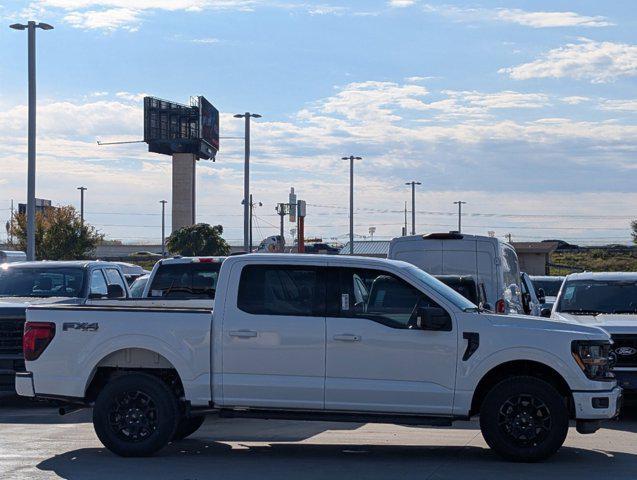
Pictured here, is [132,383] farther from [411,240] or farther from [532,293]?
[532,293]

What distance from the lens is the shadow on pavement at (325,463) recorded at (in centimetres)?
923

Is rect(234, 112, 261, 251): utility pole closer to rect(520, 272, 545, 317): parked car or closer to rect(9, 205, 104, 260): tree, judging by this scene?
rect(9, 205, 104, 260): tree

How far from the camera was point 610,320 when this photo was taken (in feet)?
45.1

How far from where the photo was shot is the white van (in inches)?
639

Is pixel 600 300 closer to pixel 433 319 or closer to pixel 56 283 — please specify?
pixel 433 319

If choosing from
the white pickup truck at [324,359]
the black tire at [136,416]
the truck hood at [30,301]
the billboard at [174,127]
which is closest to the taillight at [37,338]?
the white pickup truck at [324,359]

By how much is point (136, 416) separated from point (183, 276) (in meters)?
5.73

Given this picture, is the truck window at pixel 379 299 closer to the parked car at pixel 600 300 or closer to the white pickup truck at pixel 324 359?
the white pickup truck at pixel 324 359

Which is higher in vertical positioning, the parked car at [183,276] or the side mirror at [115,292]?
the parked car at [183,276]

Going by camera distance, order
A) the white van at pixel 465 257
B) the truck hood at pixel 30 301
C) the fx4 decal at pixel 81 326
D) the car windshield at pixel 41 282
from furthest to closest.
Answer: the white van at pixel 465 257 → the car windshield at pixel 41 282 → the truck hood at pixel 30 301 → the fx4 decal at pixel 81 326

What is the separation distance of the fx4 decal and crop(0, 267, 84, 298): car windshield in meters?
5.60

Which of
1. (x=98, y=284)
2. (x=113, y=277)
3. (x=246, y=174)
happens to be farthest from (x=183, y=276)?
(x=246, y=174)

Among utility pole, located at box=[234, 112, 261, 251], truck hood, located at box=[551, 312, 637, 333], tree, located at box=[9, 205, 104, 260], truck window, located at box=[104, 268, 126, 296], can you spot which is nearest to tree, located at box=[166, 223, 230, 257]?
tree, located at box=[9, 205, 104, 260]

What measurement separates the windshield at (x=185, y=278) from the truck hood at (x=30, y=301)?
1245 mm
